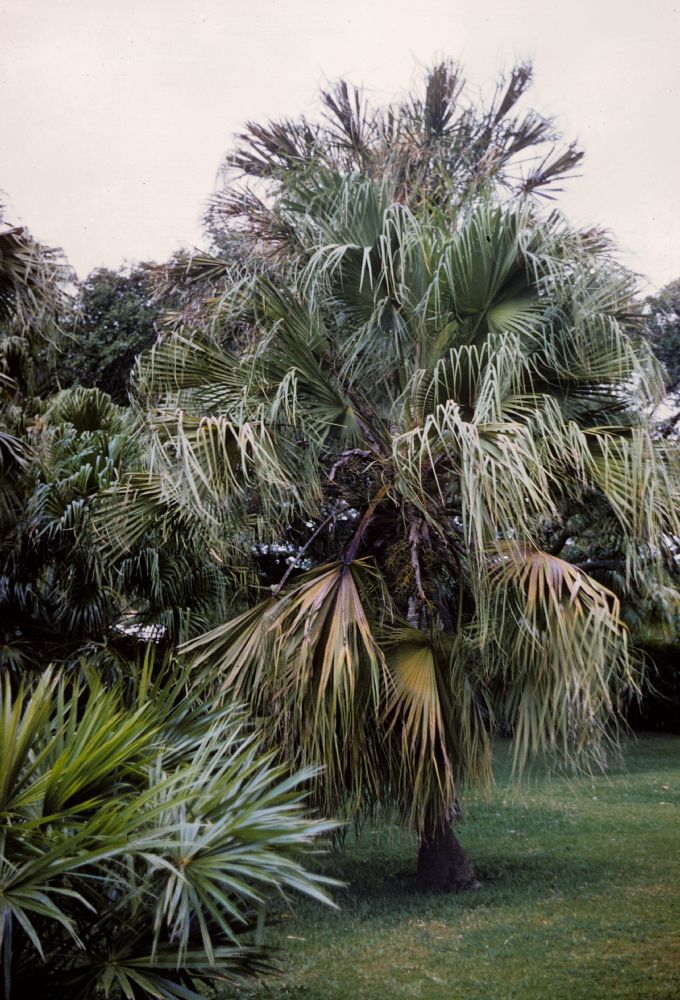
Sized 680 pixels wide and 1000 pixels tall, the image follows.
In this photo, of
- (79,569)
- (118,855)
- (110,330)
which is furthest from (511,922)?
(110,330)

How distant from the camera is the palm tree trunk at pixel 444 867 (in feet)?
22.4

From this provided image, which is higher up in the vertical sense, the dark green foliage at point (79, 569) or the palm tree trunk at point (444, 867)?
the dark green foliage at point (79, 569)

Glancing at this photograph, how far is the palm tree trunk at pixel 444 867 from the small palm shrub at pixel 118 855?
4.04 m

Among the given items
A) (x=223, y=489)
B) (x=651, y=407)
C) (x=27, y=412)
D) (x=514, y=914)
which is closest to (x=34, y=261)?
(x=223, y=489)

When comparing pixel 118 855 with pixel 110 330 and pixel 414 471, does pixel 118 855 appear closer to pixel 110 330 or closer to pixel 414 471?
pixel 414 471

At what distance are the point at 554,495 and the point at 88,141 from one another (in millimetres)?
6291

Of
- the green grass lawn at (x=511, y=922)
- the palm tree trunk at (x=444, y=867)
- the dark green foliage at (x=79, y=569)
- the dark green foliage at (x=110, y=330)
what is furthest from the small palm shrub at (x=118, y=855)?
the dark green foliage at (x=110, y=330)

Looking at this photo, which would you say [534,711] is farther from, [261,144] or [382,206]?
[261,144]

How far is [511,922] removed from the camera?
5.91m

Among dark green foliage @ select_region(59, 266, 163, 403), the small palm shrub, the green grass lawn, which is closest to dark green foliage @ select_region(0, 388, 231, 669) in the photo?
the green grass lawn

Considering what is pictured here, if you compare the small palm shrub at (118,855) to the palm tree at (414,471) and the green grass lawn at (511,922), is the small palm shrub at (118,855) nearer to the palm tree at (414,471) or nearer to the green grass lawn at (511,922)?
the palm tree at (414,471)

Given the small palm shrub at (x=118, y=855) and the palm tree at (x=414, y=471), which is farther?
the palm tree at (x=414, y=471)

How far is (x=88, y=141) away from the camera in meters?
8.90

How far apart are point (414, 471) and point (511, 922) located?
3.30 m
